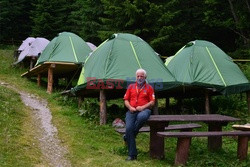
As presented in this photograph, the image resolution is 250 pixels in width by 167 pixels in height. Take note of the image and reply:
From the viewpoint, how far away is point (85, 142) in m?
8.09

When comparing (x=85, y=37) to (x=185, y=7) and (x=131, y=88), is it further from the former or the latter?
(x=131, y=88)

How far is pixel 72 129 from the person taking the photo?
29.9 feet

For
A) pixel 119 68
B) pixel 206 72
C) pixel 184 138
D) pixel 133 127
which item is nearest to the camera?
pixel 184 138

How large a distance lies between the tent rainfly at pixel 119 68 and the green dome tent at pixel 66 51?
12.9 feet

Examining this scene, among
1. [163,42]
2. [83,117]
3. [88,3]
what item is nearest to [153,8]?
[163,42]

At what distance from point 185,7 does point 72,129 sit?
15.8 m

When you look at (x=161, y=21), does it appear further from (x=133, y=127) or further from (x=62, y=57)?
(x=133, y=127)

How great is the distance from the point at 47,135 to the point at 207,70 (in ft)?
18.4

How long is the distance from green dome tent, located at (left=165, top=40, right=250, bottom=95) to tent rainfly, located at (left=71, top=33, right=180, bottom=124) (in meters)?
1.02

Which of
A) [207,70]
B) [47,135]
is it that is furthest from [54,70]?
[47,135]

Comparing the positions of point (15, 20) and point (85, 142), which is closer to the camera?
point (85, 142)

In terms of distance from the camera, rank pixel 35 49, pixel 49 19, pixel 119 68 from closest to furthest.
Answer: pixel 119 68 < pixel 35 49 < pixel 49 19

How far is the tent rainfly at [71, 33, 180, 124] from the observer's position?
9.91 meters

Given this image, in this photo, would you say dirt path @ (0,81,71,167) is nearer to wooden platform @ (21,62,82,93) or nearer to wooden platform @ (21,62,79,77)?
wooden platform @ (21,62,82,93)
